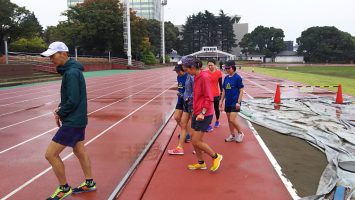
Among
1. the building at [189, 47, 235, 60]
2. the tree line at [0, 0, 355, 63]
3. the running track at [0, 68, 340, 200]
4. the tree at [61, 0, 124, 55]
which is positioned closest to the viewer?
the running track at [0, 68, 340, 200]

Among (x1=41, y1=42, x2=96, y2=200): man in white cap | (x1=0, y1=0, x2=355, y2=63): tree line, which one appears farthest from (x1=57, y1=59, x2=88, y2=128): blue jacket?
(x1=0, y1=0, x2=355, y2=63): tree line

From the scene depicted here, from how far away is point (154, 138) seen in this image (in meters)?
7.29

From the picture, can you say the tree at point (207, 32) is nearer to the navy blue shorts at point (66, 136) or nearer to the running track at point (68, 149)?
the running track at point (68, 149)

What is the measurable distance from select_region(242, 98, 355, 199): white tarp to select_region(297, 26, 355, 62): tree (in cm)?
7468

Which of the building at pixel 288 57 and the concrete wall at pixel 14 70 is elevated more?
the building at pixel 288 57

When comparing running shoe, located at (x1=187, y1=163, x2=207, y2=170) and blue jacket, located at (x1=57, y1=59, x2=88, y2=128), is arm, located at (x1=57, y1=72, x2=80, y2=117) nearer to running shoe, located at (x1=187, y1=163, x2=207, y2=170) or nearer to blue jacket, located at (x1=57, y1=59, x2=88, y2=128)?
blue jacket, located at (x1=57, y1=59, x2=88, y2=128)

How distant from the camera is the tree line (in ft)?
137

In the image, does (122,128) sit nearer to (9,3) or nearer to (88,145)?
(88,145)

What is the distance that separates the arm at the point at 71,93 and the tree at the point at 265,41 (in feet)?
315

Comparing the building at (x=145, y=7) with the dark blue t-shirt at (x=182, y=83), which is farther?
the building at (x=145, y=7)

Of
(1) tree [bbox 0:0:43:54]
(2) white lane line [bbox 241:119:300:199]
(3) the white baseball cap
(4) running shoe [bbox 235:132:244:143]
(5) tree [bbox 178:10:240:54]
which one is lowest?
(2) white lane line [bbox 241:119:300:199]

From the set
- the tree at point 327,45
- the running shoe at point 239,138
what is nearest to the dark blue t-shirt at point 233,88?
the running shoe at point 239,138

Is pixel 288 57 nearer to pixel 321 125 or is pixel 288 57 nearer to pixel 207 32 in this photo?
pixel 207 32

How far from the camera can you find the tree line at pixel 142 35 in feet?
137
